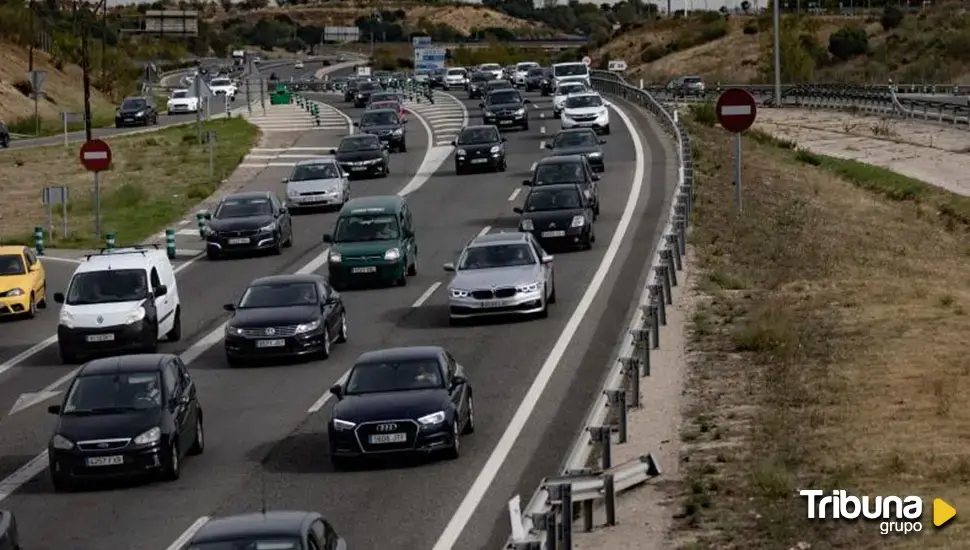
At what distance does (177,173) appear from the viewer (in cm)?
6912

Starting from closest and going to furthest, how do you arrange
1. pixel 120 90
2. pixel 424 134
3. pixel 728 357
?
pixel 728 357 < pixel 424 134 < pixel 120 90

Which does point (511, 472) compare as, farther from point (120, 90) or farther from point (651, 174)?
point (120, 90)

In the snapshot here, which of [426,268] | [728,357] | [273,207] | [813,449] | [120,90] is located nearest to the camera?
[813,449]

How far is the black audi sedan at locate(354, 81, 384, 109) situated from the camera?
106 metres

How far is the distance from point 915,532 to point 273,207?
30.6 metres

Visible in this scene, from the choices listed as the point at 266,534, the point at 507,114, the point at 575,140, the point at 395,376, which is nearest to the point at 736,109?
the point at 395,376

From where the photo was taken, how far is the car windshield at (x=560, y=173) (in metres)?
46.9

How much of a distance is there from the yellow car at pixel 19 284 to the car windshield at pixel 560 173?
13.3 m

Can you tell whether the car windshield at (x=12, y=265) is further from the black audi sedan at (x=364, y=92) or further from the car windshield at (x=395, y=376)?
the black audi sedan at (x=364, y=92)

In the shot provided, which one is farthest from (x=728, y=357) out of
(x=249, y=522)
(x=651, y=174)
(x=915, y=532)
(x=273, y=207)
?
(x=651, y=174)

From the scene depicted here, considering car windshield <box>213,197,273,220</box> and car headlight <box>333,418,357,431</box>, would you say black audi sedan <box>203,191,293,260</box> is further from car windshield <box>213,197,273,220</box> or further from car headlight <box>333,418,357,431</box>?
car headlight <box>333,418,357,431</box>

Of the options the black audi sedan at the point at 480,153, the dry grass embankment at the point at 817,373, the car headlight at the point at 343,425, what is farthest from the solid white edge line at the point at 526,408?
the black audi sedan at the point at 480,153

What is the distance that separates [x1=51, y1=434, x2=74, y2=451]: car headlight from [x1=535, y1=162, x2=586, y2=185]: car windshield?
25.7 m

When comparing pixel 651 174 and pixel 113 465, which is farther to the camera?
pixel 651 174
